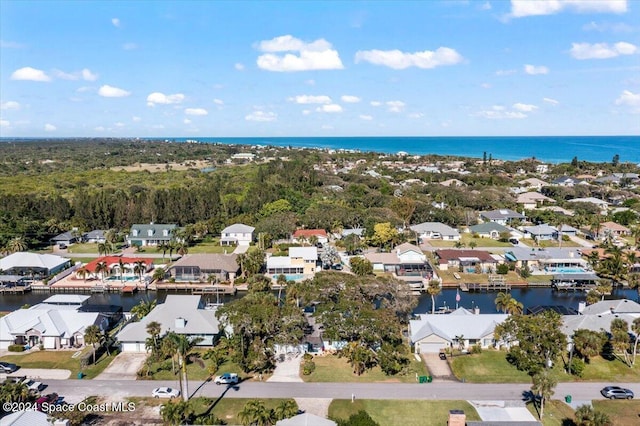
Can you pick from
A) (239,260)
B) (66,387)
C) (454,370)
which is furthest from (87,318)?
(454,370)

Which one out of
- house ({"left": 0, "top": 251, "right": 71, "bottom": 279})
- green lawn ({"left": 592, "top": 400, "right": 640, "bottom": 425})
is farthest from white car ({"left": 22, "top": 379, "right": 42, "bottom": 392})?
green lawn ({"left": 592, "top": 400, "right": 640, "bottom": 425})

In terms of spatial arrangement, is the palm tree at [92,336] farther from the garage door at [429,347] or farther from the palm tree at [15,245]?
the palm tree at [15,245]

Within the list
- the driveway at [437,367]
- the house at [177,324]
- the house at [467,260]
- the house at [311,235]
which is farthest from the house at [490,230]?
the house at [177,324]

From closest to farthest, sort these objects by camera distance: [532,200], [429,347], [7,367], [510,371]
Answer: [510,371]
[7,367]
[429,347]
[532,200]

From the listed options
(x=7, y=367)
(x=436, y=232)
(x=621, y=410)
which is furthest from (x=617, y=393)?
(x=436, y=232)

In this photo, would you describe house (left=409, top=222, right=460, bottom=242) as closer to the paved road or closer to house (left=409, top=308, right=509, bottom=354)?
house (left=409, top=308, right=509, bottom=354)

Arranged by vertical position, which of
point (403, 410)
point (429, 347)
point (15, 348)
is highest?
point (429, 347)

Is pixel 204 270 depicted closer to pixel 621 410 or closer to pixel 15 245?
pixel 15 245
